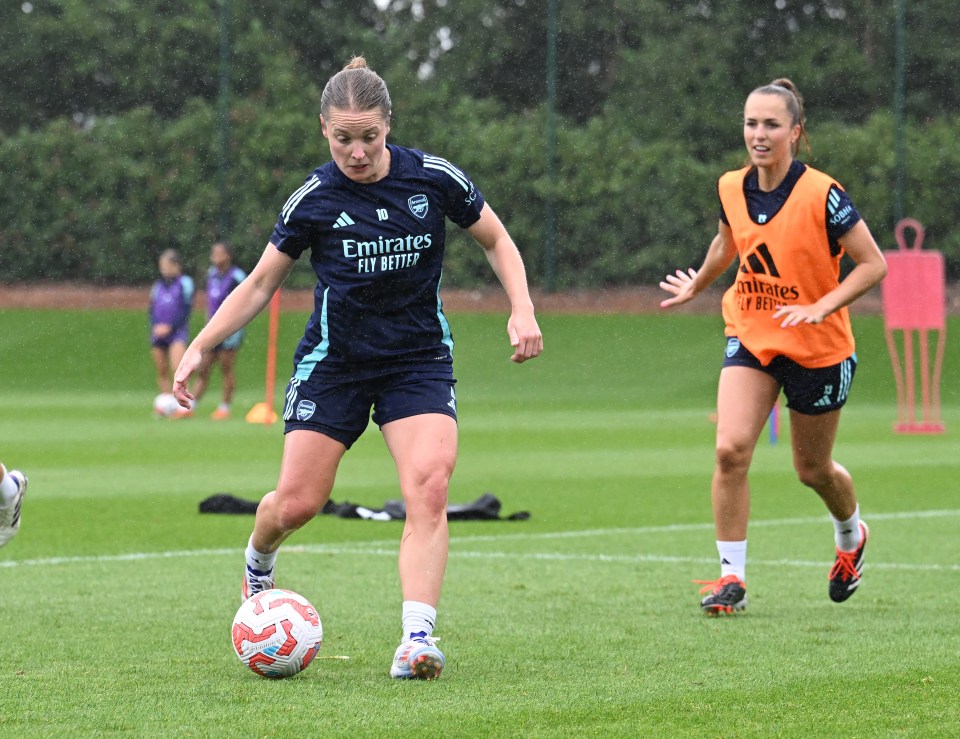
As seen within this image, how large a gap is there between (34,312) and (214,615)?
26581 millimetres

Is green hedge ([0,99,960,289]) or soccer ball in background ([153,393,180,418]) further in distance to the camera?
green hedge ([0,99,960,289])

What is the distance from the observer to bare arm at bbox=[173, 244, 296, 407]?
592cm

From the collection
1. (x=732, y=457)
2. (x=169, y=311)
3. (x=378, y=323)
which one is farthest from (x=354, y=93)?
(x=169, y=311)

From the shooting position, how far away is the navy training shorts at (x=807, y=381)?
286 inches

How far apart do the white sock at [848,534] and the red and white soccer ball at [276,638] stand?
282cm

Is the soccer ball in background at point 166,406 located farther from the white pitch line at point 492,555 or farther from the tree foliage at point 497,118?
the white pitch line at point 492,555

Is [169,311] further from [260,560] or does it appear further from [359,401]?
[359,401]

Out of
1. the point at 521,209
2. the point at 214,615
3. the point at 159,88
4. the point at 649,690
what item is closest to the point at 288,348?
the point at 521,209

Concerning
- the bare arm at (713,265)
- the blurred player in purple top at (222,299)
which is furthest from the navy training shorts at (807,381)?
the blurred player in purple top at (222,299)

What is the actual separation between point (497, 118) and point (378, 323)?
2720 centimetres

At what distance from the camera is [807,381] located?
7.27 metres

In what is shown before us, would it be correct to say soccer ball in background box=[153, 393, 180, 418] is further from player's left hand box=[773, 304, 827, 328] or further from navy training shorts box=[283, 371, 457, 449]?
navy training shorts box=[283, 371, 457, 449]

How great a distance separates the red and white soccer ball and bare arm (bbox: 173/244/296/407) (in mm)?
766

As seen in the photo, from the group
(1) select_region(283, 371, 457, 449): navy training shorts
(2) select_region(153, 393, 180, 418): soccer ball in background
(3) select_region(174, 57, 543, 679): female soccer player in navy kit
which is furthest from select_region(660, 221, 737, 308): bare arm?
(2) select_region(153, 393, 180, 418): soccer ball in background
